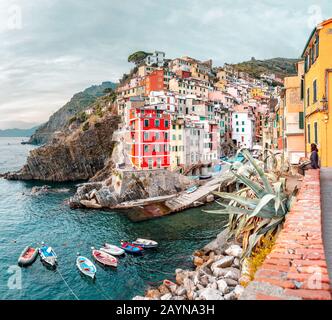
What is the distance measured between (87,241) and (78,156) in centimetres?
5414

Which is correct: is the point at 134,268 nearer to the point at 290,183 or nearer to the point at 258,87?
the point at 290,183

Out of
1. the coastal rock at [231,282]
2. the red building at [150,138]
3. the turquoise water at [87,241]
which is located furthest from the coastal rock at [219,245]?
the red building at [150,138]

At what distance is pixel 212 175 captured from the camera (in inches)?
2530

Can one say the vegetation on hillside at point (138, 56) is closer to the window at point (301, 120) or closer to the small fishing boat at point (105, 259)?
the window at point (301, 120)

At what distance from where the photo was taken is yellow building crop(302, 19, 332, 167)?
20.5 metres

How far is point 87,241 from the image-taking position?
36594 millimetres

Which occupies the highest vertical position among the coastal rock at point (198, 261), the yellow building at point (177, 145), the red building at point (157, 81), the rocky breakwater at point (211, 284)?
the red building at point (157, 81)

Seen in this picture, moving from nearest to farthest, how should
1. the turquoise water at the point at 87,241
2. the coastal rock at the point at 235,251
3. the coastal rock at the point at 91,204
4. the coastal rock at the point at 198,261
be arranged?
the coastal rock at the point at 235,251 < the turquoise water at the point at 87,241 < the coastal rock at the point at 198,261 < the coastal rock at the point at 91,204

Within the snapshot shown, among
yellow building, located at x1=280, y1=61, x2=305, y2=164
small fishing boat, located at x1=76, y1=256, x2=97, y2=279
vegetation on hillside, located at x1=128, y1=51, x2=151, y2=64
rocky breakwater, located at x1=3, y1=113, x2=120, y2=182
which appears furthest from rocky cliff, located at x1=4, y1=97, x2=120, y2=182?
yellow building, located at x1=280, y1=61, x2=305, y2=164

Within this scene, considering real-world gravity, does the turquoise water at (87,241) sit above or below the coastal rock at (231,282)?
below

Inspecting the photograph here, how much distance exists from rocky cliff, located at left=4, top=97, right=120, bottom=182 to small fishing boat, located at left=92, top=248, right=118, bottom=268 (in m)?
56.8

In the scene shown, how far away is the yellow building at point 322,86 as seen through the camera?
20484 millimetres

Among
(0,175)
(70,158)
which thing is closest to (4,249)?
(70,158)

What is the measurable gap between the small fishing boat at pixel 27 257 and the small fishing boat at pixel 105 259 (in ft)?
20.1
